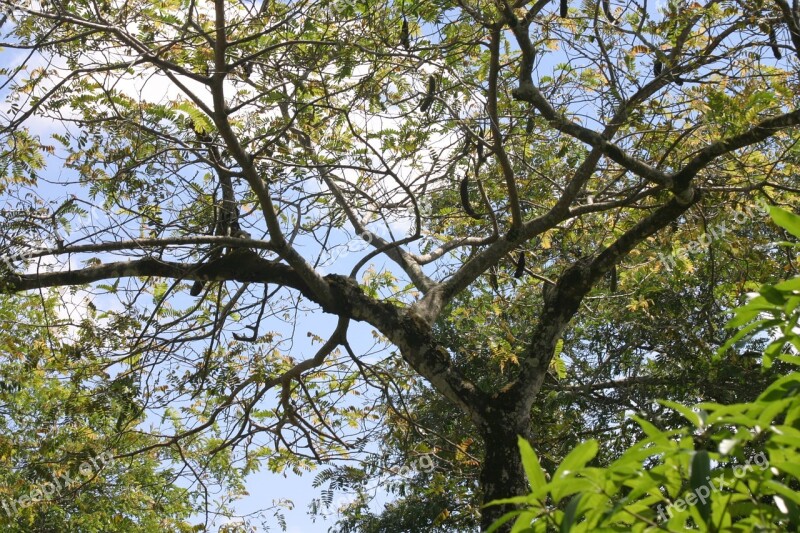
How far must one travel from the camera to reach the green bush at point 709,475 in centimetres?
126

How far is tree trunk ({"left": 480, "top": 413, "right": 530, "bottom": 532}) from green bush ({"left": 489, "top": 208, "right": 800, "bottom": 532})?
9.15 ft

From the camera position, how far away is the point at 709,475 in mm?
1229

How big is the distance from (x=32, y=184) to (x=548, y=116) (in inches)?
130

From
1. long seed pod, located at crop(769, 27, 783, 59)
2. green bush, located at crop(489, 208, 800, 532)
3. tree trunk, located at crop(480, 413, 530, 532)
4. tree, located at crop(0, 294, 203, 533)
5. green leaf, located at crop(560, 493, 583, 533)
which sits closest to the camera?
green leaf, located at crop(560, 493, 583, 533)

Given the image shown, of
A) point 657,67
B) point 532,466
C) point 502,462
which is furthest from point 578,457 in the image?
point 657,67

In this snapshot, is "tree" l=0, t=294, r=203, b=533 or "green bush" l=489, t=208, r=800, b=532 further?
"tree" l=0, t=294, r=203, b=533

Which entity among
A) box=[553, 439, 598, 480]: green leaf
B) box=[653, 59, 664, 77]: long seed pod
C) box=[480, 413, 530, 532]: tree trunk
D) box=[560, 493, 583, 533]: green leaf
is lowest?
box=[560, 493, 583, 533]: green leaf

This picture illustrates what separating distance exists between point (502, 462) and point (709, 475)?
10.5ft

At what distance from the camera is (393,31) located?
527cm

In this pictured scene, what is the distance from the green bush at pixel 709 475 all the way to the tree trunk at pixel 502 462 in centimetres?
279

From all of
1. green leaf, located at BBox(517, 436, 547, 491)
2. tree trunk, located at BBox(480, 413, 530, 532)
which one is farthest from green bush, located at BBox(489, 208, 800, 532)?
tree trunk, located at BBox(480, 413, 530, 532)

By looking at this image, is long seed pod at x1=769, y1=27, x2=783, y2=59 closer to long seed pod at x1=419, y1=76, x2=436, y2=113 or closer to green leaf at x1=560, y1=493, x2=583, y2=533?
long seed pod at x1=419, y1=76, x2=436, y2=113

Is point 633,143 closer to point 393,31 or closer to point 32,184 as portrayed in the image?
point 393,31

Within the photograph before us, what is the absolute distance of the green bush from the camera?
126 centimetres
